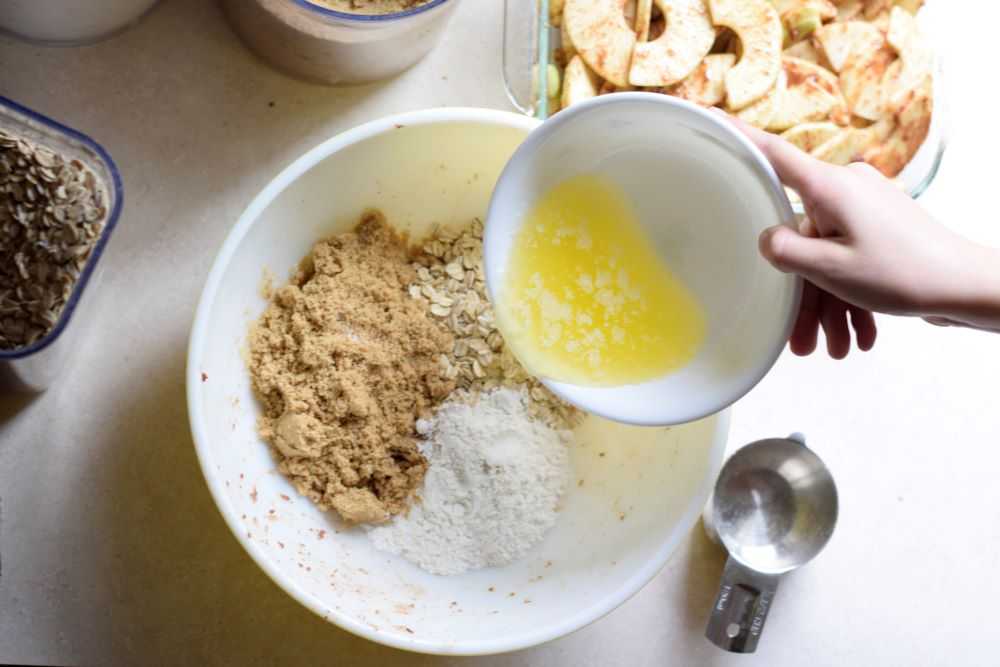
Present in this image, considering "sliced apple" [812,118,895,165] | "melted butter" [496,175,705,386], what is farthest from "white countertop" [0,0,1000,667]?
"melted butter" [496,175,705,386]

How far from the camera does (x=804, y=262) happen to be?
74 centimetres

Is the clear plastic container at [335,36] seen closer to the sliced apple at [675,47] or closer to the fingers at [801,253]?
the sliced apple at [675,47]

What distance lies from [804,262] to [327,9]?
0.48 m

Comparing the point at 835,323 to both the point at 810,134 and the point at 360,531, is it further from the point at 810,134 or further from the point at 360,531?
the point at 360,531

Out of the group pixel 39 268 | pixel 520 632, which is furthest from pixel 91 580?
pixel 520 632

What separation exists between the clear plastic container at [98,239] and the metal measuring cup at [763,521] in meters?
0.68

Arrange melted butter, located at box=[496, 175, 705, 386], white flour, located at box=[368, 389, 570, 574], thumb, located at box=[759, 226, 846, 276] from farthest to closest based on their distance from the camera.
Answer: white flour, located at box=[368, 389, 570, 574] → melted butter, located at box=[496, 175, 705, 386] → thumb, located at box=[759, 226, 846, 276]

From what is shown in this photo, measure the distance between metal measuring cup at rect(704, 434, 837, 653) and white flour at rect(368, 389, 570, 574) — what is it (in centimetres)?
21

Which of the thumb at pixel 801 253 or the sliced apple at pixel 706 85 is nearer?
the thumb at pixel 801 253

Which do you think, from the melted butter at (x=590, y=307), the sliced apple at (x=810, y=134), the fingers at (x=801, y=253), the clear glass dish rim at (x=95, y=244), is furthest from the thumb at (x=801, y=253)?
the clear glass dish rim at (x=95, y=244)

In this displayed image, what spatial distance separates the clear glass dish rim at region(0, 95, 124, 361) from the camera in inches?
35.6

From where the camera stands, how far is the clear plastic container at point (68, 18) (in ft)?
3.12

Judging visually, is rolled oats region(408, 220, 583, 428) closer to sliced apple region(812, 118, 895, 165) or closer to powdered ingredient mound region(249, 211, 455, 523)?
powdered ingredient mound region(249, 211, 455, 523)

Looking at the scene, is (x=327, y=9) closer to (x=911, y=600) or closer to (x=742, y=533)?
(x=742, y=533)
